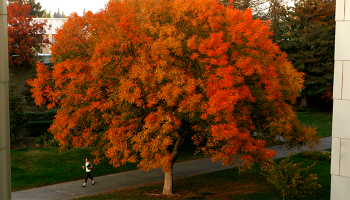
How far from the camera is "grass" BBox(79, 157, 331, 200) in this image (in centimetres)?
1423

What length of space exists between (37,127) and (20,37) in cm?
1331

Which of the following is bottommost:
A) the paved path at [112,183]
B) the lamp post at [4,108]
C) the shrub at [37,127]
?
the paved path at [112,183]

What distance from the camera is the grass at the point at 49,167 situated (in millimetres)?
16625

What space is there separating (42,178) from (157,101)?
8.72 m

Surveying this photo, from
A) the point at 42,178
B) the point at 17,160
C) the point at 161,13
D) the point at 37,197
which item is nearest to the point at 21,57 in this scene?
the point at 17,160

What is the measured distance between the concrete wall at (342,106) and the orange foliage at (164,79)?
3366mm

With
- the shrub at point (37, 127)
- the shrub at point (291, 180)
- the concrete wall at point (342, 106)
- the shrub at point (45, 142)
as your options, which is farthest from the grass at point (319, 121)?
the concrete wall at point (342, 106)

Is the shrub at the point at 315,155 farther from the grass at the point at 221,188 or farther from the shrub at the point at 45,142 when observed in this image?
the shrub at the point at 45,142

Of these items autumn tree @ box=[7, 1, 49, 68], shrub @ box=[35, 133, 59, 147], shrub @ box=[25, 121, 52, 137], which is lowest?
shrub @ box=[35, 133, 59, 147]

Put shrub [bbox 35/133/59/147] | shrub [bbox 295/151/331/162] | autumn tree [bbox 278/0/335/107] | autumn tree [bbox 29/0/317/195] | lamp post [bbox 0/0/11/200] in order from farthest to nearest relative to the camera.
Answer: autumn tree [bbox 278/0/335/107], shrub [bbox 35/133/59/147], shrub [bbox 295/151/331/162], autumn tree [bbox 29/0/317/195], lamp post [bbox 0/0/11/200]

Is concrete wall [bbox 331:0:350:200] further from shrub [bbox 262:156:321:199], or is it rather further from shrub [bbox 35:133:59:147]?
shrub [bbox 35:133:59:147]

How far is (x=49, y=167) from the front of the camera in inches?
738

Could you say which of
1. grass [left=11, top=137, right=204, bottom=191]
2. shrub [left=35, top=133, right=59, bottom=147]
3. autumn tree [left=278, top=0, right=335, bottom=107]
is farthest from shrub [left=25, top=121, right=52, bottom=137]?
autumn tree [left=278, top=0, right=335, bottom=107]

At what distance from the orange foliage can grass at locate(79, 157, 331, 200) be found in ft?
6.91
